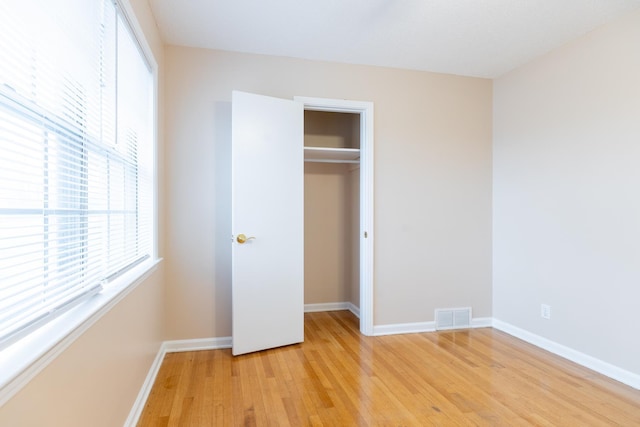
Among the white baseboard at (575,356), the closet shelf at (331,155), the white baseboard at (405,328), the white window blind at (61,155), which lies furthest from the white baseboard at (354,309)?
the white window blind at (61,155)

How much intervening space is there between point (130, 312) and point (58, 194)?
92 cm

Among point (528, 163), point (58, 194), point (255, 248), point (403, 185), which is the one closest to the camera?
point (58, 194)

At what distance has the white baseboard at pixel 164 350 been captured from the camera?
77.4 inches

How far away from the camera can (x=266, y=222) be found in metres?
2.93

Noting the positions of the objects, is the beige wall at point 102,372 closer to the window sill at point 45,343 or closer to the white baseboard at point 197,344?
the window sill at point 45,343

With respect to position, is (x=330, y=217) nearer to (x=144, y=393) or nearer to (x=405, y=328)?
(x=405, y=328)

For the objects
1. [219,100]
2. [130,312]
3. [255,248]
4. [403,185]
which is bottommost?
[130,312]

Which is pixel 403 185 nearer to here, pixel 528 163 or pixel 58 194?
pixel 528 163

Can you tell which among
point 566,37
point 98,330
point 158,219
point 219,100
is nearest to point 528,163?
point 566,37

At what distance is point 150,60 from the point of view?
2.39 meters

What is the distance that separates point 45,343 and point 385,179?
2871mm

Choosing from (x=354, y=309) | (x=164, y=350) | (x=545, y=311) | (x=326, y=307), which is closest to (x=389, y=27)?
(x=545, y=311)

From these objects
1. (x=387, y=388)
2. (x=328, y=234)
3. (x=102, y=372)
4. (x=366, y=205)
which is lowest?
(x=387, y=388)

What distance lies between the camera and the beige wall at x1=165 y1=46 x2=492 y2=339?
2.95 m
